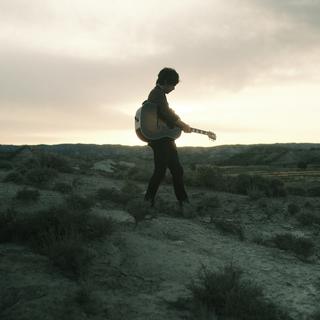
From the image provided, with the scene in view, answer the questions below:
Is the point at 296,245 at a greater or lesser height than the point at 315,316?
greater

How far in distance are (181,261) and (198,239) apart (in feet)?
4.33

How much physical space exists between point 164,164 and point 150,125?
2.33 ft

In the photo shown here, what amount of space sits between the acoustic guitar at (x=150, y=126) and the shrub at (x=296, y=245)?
245 centimetres

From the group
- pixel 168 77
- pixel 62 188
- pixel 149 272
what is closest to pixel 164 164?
pixel 168 77

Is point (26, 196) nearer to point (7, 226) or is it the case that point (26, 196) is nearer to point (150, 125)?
point (150, 125)

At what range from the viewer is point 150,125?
8.29m

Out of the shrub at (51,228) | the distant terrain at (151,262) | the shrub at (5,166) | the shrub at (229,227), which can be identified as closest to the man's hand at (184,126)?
the distant terrain at (151,262)

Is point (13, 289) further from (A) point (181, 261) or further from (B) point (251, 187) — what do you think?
(B) point (251, 187)

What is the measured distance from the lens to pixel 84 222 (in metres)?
6.23

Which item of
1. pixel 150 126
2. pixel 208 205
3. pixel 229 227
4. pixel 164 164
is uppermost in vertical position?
Result: pixel 150 126

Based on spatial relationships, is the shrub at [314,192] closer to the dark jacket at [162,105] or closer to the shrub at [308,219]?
the shrub at [308,219]

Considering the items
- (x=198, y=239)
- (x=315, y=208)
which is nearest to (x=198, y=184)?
(x=315, y=208)

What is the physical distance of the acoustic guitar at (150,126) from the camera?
8.24 m

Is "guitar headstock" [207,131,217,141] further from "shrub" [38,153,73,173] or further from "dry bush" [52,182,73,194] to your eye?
"shrub" [38,153,73,173]
